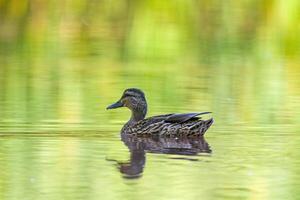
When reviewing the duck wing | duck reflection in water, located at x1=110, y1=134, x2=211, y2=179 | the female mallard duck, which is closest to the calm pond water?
duck reflection in water, located at x1=110, y1=134, x2=211, y2=179

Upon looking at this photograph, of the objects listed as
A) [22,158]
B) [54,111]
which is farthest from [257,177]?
[54,111]

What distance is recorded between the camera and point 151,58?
16.6 metres

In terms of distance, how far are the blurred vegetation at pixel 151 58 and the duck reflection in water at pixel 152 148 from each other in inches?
20.5

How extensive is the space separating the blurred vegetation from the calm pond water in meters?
0.02

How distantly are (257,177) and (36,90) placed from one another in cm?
487

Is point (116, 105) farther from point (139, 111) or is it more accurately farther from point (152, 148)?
point (152, 148)

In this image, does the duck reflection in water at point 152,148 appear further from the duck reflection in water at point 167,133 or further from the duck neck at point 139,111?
the duck neck at point 139,111

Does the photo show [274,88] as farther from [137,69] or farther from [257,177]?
[257,177]

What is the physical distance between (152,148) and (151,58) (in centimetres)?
676

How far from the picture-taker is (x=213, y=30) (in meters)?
20.0

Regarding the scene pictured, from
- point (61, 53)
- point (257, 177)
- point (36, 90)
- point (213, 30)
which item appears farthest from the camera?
point (213, 30)

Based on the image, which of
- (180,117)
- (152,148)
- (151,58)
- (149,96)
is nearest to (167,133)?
(180,117)

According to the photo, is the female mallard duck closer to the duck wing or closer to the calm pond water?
the duck wing

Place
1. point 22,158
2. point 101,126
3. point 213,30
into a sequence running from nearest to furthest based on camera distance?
1. point 22,158
2. point 101,126
3. point 213,30
